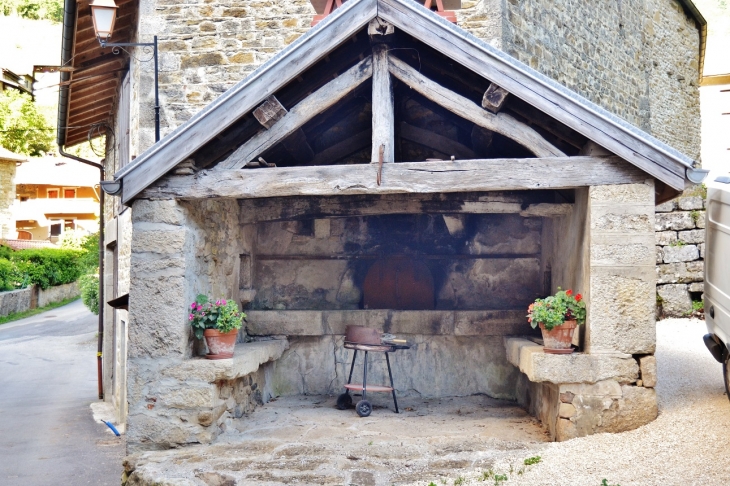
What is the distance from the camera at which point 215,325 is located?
217 inches

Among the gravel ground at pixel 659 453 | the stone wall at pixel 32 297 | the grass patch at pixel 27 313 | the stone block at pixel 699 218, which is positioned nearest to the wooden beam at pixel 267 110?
the gravel ground at pixel 659 453

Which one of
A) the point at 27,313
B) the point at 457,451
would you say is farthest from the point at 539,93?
the point at 27,313

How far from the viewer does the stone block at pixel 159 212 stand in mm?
5543

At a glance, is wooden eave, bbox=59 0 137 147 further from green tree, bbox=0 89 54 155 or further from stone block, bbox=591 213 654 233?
green tree, bbox=0 89 54 155

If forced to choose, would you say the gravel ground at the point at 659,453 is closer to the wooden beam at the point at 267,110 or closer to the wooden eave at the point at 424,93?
the wooden eave at the point at 424,93

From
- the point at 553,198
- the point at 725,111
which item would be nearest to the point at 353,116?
the point at 553,198

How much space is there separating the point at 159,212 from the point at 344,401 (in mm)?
2541

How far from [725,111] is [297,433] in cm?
2230

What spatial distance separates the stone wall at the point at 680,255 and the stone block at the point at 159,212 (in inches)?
270

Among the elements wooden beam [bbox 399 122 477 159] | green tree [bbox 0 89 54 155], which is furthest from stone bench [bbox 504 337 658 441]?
green tree [bbox 0 89 54 155]

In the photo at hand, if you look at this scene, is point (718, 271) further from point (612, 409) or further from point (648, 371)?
point (612, 409)

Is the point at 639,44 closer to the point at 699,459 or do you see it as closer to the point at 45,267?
the point at 699,459

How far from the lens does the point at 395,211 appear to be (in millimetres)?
6969

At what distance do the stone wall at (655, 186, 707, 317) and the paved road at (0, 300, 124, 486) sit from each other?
7.31 meters
